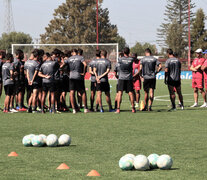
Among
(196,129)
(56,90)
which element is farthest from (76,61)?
(196,129)

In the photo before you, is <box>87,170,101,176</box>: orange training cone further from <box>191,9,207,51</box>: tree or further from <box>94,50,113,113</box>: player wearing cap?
<box>191,9,207,51</box>: tree

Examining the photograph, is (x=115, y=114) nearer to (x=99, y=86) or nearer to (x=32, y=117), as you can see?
(x=99, y=86)

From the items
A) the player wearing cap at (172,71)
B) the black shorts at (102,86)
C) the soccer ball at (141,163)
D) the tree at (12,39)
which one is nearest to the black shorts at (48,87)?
the black shorts at (102,86)

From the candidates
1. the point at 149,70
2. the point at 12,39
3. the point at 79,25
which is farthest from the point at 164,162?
the point at 12,39

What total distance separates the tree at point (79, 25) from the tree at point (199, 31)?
51.3 feet

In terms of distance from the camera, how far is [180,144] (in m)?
9.82

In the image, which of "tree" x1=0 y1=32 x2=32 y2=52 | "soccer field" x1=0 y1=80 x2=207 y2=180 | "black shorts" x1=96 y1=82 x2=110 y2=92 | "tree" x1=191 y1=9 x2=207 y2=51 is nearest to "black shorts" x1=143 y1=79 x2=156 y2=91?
"soccer field" x1=0 y1=80 x2=207 y2=180

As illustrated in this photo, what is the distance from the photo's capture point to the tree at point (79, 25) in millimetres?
92688

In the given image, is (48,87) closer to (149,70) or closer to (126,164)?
(149,70)

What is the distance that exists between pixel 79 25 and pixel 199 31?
893 inches

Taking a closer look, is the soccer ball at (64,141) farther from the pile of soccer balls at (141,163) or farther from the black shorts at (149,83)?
the black shorts at (149,83)

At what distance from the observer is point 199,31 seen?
86.1 meters

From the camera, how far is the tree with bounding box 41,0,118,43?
92.7 m

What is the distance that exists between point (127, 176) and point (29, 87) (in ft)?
36.7
